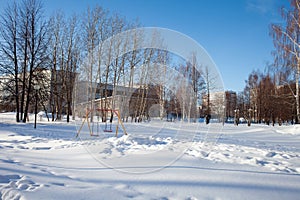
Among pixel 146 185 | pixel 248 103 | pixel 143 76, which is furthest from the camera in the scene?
pixel 248 103

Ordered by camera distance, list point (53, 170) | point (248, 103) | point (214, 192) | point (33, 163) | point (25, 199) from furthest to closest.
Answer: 1. point (248, 103)
2. point (33, 163)
3. point (53, 170)
4. point (214, 192)
5. point (25, 199)

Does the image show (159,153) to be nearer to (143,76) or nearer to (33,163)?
(143,76)

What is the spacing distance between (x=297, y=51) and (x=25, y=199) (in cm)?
1885

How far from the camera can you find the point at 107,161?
480 cm

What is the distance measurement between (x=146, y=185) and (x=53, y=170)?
1950 millimetres

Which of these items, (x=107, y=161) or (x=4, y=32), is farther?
(x=4, y=32)

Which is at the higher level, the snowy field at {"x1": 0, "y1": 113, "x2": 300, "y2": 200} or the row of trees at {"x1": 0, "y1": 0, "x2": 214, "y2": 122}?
the row of trees at {"x1": 0, "y1": 0, "x2": 214, "y2": 122}

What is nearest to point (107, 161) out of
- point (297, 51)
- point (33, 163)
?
point (33, 163)

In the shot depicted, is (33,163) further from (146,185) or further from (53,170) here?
(146,185)

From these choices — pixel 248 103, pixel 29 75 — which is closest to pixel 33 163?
pixel 29 75

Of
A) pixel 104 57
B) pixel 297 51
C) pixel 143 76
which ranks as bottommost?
pixel 143 76

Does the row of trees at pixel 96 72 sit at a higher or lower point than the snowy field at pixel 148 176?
higher

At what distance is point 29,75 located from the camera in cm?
1592

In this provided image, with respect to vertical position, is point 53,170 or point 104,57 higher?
point 104,57
